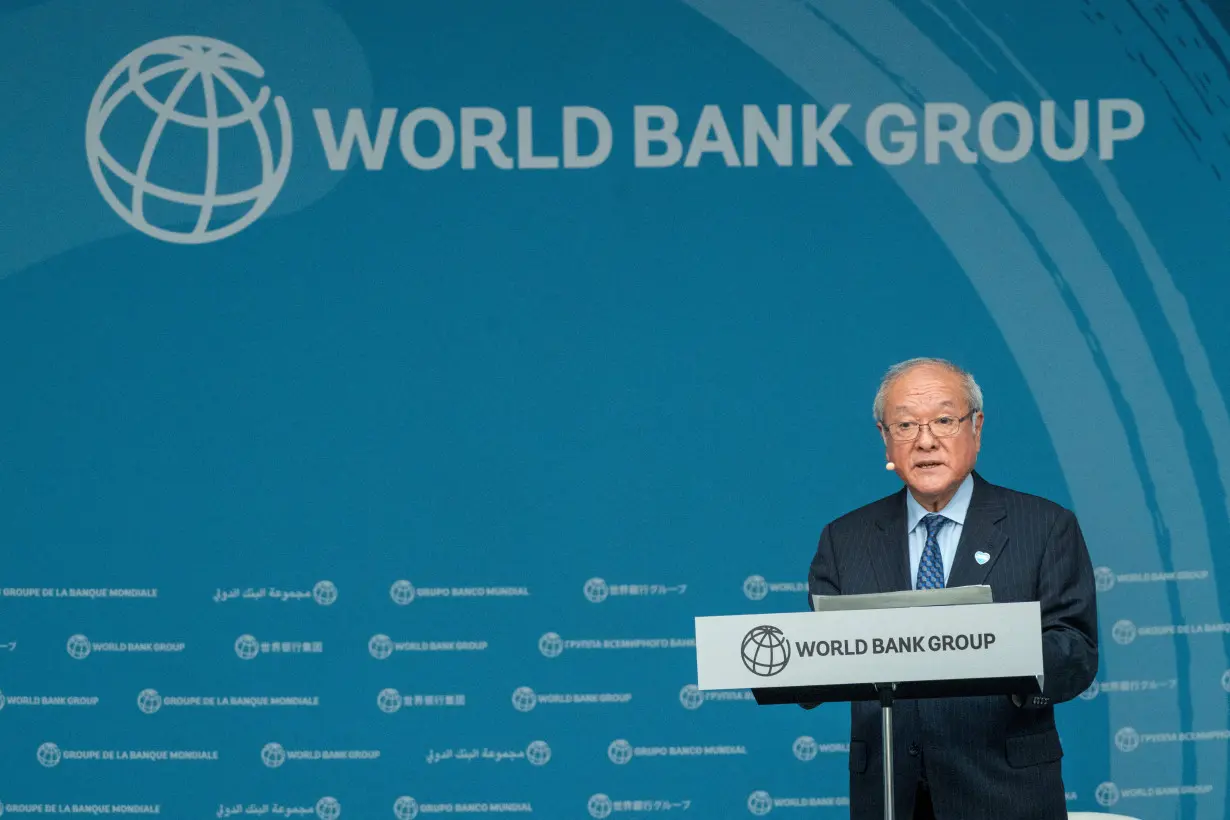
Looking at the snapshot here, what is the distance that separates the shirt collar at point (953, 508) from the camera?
309cm

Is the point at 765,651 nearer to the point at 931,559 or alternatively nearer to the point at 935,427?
the point at 931,559

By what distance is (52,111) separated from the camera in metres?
4.41

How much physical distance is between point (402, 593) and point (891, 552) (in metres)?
1.86

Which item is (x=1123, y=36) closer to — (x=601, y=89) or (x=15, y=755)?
(x=601, y=89)

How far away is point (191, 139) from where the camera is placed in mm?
4395

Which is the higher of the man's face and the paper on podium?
the man's face

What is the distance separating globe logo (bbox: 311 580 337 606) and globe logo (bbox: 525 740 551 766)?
0.78 metres

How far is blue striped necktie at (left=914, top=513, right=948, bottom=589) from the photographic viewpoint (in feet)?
9.89

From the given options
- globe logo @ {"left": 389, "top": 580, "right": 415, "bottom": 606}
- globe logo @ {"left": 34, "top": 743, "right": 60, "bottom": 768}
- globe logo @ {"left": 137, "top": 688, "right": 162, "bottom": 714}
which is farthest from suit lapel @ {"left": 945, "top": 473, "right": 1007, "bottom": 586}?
globe logo @ {"left": 34, "top": 743, "right": 60, "bottom": 768}

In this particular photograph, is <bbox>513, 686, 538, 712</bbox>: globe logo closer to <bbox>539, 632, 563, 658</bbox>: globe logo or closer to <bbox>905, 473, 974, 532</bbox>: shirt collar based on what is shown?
<bbox>539, 632, 563, 658</bbox>: globe logo

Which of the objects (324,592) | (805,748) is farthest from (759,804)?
(324,592)

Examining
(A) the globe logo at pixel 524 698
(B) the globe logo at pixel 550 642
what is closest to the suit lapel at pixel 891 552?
(B) the globe logo at pixel 550 642

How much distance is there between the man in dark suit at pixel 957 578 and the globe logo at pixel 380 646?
173 centimetres

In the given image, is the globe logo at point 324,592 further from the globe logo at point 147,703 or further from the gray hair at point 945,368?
the gray hair at point 945,368
